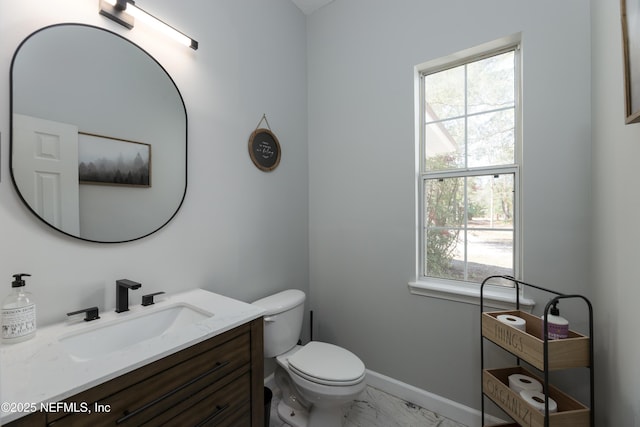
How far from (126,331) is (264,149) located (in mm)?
1265

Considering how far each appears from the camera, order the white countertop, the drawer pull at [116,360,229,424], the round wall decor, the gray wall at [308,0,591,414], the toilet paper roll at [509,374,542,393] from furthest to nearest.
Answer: the round wall decor < the gray wall at [308,0,591,414] < the toilet paper roll at [509,374,542,393] < the drawer pull at [116,360,229,424] < the white countertop

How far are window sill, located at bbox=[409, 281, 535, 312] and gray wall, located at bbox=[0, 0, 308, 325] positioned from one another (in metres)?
0.95

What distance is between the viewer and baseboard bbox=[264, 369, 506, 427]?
1567 mm

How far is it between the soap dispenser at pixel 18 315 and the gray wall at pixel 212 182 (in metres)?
0.08

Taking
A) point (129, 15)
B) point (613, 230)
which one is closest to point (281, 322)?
point (613, 230)

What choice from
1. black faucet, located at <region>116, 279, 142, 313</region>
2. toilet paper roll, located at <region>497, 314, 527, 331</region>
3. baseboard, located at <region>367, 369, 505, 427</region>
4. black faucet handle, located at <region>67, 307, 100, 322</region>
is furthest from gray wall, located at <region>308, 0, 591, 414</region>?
black faucet handle, located at <region>67, 307, 100, 322</region>

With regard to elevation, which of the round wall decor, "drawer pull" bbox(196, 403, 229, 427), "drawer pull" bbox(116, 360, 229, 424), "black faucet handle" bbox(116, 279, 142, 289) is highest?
the round wall decor

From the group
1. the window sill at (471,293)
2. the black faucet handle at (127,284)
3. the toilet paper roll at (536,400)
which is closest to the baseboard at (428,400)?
the toilet paper roll at (536,400)

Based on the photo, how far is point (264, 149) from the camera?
1.85 meters

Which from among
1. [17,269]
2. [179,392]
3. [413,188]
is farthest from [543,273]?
[17,269]

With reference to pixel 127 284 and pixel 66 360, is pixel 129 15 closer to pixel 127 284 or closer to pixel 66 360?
pixel 127 284

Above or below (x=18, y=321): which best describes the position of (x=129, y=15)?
above

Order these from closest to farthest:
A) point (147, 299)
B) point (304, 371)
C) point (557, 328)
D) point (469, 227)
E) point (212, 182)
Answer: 1. point (557, 328)
2. point (147, 299)
3. point (304, 371)
4. point (212, 182)
5. point (469, 227)

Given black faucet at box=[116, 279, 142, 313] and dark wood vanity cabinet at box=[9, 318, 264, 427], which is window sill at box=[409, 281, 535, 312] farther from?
black faucet at box=[116, 279, 142, 313]
